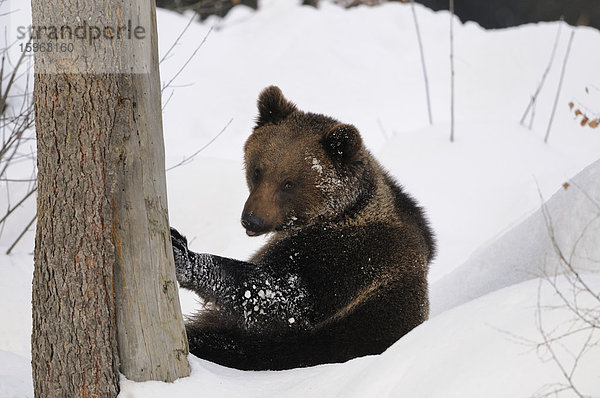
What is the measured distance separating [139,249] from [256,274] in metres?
0.96

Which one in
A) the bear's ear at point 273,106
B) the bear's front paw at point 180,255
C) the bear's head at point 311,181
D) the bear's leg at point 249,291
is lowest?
the bear's leg at point 249,291

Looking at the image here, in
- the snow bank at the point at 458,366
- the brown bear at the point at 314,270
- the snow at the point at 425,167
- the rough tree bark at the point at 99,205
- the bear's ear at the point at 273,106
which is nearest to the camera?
the snow bank at the point at 458,366

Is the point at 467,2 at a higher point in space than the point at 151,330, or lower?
higher

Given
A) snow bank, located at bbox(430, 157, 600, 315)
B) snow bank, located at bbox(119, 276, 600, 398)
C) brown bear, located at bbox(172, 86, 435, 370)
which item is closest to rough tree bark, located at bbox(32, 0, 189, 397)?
snow bank, located at bbox(119, 276, 600, 398)

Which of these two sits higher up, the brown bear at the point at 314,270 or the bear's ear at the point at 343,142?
the bear's ear at the point at 343,142

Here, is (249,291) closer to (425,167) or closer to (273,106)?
(273,106)

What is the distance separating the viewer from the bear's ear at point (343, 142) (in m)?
4.13

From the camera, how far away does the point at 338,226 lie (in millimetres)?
4176

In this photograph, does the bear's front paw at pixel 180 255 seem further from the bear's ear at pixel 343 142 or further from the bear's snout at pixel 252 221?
the bear's ear at pixel 343 142

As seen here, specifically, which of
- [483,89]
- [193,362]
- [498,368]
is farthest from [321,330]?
[483,89]

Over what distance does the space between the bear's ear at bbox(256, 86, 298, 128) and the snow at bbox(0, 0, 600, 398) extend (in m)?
1.19

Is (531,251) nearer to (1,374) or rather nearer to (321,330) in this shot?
(321,330)

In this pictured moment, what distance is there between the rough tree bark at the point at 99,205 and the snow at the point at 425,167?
0.27 meters

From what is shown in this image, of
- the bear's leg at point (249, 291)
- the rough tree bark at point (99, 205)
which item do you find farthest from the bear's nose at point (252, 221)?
the rough tree bark at point (99, 205)
